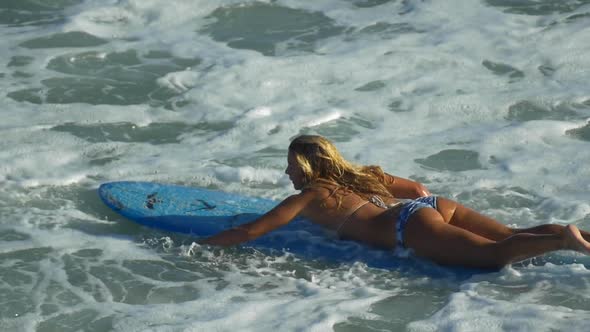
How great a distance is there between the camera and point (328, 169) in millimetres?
5805

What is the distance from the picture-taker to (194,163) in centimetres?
720

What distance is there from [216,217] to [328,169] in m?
0.84

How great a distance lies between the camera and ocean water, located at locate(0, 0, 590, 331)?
5.15 metres

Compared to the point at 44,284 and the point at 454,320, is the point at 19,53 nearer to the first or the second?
the point at 44,284

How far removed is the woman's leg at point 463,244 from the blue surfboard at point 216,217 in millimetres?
115

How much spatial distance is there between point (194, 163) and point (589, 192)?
2.86 meters

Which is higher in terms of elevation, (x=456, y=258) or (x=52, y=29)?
(x=52, y=29)

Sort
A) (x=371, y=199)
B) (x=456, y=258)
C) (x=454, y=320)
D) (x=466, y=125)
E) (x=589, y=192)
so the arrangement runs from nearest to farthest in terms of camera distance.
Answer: (x=454, y=320)
(x=456, y=258)
(x=371, y=199)
(x=589, y=192)
(x=466, y=125)

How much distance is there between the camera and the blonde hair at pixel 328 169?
18.9ft

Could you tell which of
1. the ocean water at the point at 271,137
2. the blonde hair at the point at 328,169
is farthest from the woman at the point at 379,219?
the ocean water at the point at 271,137

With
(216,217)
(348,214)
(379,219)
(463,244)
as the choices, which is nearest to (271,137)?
(216,217)

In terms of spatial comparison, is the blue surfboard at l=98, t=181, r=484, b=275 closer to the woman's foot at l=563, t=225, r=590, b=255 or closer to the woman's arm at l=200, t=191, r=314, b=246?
the woman's arm at l=200, t=191, r=314, b=246

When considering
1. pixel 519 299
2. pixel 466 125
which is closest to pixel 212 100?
pixel 466 125

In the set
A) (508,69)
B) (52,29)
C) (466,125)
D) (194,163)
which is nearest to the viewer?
(194,163)
